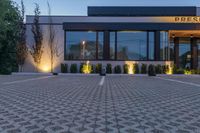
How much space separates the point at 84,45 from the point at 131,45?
4.49 m

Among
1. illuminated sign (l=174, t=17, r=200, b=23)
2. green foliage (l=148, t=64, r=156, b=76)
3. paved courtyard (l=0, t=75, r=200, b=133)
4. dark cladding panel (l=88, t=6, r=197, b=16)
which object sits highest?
dark cladding panel (l=88, t=6, r=197, b=16)

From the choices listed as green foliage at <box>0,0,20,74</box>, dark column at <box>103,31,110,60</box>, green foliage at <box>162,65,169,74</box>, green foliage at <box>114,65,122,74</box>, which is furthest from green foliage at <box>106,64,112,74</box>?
green foliage at <box>0,0,20,74</box>

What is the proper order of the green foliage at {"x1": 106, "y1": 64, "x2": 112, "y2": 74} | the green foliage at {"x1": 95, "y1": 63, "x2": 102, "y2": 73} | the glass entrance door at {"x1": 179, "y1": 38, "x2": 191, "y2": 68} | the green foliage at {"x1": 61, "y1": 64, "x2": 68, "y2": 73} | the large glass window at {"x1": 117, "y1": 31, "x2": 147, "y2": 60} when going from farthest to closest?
the glass entrance door at {"x1": 179, "y1": 38, "x2": 191, "y2": 68} → the large glass window at {"x1": 117, "y1": 31, "x2": 147, "y2": 60} → the green foliage at {"x1": 61, "y1": 64, "x2": 68, "y2": 73} → the green foliage at {"x1": 106, "y1": 64, "x2": 112, "y2": 74} → the green foliage at {"x1": 95, "y1": 63, "x2": 102, "y2": 73}

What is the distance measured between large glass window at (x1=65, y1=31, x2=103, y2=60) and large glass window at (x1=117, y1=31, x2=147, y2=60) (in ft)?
6.02

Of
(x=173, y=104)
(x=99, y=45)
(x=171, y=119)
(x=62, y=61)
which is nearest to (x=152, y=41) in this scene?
(x=99, y=45)

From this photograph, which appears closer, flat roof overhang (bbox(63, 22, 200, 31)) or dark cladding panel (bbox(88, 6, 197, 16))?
flat roof overhang (bbox(63, 22, 200, 31))

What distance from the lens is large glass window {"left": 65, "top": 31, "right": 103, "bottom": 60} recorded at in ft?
108

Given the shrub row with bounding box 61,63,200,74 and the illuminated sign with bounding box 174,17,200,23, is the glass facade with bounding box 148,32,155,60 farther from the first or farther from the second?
the illuminated sign with bounding box 174,17,200,23

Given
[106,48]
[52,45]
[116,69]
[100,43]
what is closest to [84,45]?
[100,43]

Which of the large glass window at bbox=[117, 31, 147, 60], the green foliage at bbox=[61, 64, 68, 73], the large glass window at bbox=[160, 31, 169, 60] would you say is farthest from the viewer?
the large glass window at bbox=[117, 31, 147, 60]

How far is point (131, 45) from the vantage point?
33.4m

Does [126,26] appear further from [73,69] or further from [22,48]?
[22,48]

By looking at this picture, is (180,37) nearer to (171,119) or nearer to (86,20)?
(86,20)

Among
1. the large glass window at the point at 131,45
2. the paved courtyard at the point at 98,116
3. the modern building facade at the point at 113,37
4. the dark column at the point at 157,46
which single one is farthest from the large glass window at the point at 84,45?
the paved courtyard at the point at 98,116
